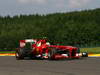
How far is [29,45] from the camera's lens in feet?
70.3

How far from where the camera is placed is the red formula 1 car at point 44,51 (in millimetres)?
18547

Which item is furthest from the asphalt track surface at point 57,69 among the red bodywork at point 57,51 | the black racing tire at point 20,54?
the black racing tire at point 20,54

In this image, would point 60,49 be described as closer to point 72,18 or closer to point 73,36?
point 73,36

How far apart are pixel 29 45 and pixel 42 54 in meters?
1.62

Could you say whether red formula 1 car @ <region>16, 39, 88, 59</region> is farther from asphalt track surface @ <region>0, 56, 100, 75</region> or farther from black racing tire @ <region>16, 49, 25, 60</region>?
asphalt track surface @ <region>0, 56, 100, 75</region>

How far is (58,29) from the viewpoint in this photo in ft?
342

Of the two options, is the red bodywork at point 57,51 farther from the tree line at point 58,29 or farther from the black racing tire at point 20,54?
the tree line at point 58,29

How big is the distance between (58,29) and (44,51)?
8447 centimetres

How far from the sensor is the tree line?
77.2 metres

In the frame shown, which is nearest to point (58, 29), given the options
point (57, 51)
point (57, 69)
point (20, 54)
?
point (20, 54)

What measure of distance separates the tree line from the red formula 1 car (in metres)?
30.6

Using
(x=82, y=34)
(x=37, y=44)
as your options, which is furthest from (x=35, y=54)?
(x=82, y=34)

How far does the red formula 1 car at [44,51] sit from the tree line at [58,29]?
100 ft

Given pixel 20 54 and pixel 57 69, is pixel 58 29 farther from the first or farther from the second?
pixel 57 69
